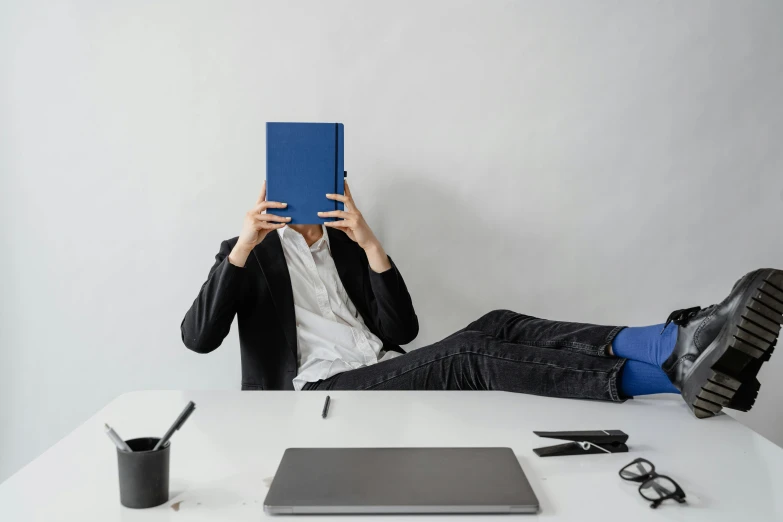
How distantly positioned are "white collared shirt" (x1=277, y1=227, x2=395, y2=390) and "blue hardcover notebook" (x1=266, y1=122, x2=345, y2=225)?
0.24 metres

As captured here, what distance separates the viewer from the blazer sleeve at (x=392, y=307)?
195 centimetres

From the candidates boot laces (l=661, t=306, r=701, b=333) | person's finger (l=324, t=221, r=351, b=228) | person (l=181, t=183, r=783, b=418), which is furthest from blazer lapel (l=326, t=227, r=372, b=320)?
boot laces (l=661, t=306, r=701, b=333)

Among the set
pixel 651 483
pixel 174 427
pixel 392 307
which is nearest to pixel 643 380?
pixel 651 483

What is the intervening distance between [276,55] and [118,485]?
164 cm

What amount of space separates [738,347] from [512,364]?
483 millimetres

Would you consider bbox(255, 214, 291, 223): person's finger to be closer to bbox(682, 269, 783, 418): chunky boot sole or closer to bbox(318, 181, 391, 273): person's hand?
bbox(318, 181, 391, 273): person's hand

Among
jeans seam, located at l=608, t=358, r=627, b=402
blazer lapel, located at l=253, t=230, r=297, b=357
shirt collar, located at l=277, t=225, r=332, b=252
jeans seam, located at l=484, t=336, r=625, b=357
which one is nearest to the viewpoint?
jeans seam, located at l=608, t=358, r=627, b=402

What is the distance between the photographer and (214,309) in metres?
1.78

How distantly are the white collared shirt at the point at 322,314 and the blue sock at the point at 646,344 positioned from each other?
0.75 metres

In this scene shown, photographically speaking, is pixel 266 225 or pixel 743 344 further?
pixel 266 225

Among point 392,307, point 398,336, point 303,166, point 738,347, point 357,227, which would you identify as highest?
point 303,166

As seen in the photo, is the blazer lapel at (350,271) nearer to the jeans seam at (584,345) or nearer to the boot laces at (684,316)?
the jeans seam at (584,345)

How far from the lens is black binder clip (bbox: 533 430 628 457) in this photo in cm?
109

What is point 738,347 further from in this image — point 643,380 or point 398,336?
point 398,336
